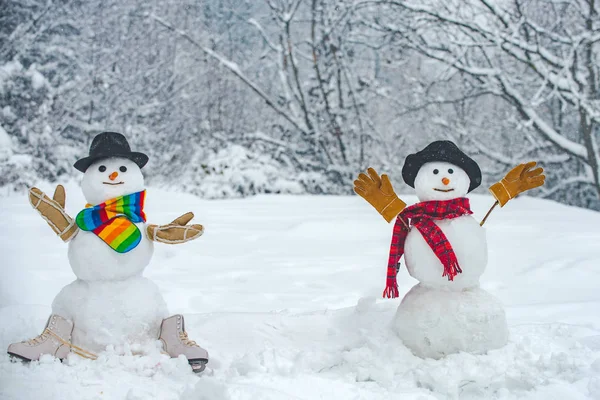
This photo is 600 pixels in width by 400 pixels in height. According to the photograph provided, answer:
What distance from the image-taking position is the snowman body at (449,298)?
1988 millimetres

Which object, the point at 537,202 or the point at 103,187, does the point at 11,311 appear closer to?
the point at 103,187

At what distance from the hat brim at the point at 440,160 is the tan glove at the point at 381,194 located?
4.7 inches

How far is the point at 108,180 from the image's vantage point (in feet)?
6.81

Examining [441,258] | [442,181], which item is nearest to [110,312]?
[441,258]

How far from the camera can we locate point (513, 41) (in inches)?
249

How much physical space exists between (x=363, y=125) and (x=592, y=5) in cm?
497

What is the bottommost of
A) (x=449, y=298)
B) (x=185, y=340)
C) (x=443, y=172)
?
(x=185, y=340)

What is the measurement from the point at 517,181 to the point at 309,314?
1.11 meters

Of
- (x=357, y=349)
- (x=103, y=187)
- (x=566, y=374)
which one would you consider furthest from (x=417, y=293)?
(x=103, y=187)

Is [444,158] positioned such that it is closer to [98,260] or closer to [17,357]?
[98,260]

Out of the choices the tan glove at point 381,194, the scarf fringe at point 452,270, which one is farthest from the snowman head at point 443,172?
the scarf fringe at point 452,270

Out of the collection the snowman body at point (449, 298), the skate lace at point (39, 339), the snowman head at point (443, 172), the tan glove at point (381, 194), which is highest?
the snowman head at point (443, 172)

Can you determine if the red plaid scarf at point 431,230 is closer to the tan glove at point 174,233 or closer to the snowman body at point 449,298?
the snowman body at point 449,298

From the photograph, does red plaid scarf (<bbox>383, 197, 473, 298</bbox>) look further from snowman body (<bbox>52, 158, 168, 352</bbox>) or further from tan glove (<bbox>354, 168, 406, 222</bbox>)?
snowman body (<bbox>52, 158, 168, 352</bbox>)
